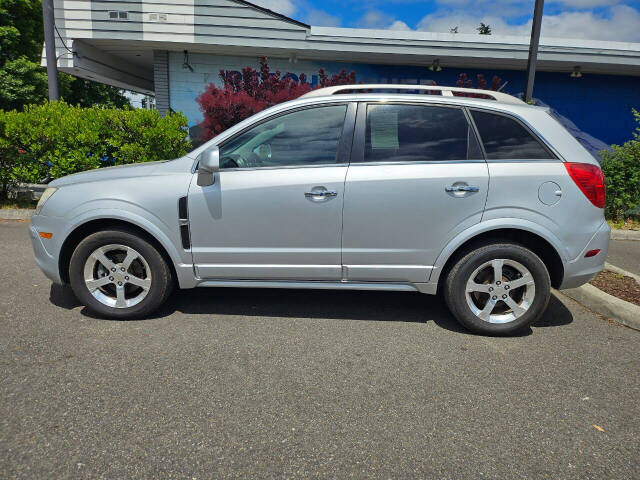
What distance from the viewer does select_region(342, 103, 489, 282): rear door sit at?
3.56 m

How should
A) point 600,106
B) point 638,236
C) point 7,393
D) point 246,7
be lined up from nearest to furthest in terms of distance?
point 7,393 → point 638,236 → point 246,7 → point 600,106

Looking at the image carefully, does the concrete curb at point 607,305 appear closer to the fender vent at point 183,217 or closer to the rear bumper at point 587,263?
the rear bumper at point 587,263

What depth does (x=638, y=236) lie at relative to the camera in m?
7.97

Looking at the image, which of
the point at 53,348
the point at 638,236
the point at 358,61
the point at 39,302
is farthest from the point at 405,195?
the point at 358,61

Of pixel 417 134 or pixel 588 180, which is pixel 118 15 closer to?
pixel 417 134

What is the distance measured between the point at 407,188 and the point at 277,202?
1.02 metres

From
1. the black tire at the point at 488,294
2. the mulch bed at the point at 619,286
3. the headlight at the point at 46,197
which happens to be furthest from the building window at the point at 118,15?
the mulch bed at the point at 619,286

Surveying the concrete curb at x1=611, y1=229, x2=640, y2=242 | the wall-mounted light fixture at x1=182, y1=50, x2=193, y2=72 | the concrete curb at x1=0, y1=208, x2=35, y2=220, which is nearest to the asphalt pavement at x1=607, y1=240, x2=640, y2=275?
the concrete curb at x1=611, y1=229, x2=640, y2=242

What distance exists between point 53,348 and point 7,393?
62cm

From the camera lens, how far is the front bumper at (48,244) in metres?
3.77

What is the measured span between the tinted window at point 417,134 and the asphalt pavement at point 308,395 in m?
1.44

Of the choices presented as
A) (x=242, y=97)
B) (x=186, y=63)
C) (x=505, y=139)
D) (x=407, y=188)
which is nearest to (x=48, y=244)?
(x=407, y=188)

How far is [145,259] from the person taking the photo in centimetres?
374

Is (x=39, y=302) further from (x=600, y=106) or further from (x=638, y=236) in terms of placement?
(x=600, y=106)
